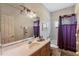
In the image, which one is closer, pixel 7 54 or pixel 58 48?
pixel 7 54

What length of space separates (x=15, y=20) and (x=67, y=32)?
0.80m

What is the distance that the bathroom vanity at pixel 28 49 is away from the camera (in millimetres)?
1382

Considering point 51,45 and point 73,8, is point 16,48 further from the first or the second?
point 73,8

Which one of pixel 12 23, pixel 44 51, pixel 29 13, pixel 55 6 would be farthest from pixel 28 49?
pixel 55 6

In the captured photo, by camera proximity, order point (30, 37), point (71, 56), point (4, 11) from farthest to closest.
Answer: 1. point (30, 37)
2. point (71, 56)
3. point (4, 11)

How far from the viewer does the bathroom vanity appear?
1.38m

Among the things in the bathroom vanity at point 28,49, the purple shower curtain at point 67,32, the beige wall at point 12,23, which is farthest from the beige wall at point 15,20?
the purple shower curtain at point 67,32

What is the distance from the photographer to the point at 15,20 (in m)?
1.44

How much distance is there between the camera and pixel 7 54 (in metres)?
1.40

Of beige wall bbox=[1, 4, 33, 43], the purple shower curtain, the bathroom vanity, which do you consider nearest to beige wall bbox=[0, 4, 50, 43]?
beige wall bbox=[1, 4, 33, 43]

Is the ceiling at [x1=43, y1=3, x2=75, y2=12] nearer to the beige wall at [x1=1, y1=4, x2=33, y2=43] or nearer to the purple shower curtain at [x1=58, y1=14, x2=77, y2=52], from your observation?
the purple shower curtain at [x1=58, y1=14, x2=77, y2=52]

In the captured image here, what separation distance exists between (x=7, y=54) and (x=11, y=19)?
0.49 m

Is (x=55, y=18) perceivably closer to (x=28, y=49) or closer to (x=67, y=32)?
(x=67, y=32)

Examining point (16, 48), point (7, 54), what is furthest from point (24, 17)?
point (7, 54)
